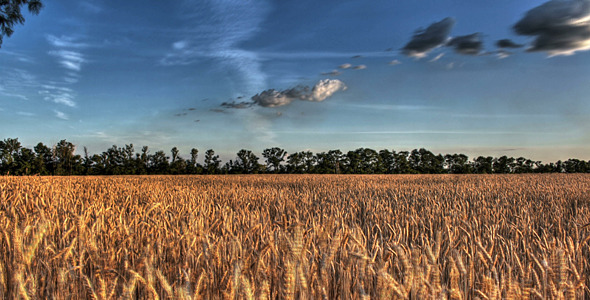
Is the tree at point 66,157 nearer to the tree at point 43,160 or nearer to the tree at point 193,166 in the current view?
the tree at point 43,160

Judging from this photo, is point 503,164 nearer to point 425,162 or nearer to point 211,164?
point 425,162

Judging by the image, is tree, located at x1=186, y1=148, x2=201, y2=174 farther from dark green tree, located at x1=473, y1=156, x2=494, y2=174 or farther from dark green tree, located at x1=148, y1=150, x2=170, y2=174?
dark green tree, located at x1=473, y1=156, x2=494, y2=174

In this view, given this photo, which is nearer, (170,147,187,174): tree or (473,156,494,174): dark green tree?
(170,147,187,174): tree

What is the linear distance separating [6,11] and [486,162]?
2415 inches

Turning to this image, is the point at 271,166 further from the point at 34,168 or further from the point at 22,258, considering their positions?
the point at 22,258

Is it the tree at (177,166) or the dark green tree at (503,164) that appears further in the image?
the dark green tree at (503,164)

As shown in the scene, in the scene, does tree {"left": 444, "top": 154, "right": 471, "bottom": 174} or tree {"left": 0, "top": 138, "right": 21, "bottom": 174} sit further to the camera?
tree {"left": 444, "top": 154, "right": 471, "bottom": 174}

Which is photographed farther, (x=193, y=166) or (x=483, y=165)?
(x=483, y=165)

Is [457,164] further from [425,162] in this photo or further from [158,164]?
[158,164]

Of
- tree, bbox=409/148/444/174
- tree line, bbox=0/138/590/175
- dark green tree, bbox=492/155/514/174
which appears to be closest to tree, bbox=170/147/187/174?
tree line, bbox=0/138/590/175

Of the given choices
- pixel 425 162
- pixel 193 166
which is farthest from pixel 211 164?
pixel 425 162

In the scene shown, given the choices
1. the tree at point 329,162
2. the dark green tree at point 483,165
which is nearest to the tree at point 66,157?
the tree at point 329,162

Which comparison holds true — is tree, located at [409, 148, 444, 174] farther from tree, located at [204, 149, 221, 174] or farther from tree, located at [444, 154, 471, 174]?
tree, located at [204, 149, 221, 174]

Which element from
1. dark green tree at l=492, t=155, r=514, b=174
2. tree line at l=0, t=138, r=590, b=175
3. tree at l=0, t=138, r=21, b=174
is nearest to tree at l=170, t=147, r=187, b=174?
tree line at l=0, t=138, r=590, b=175
